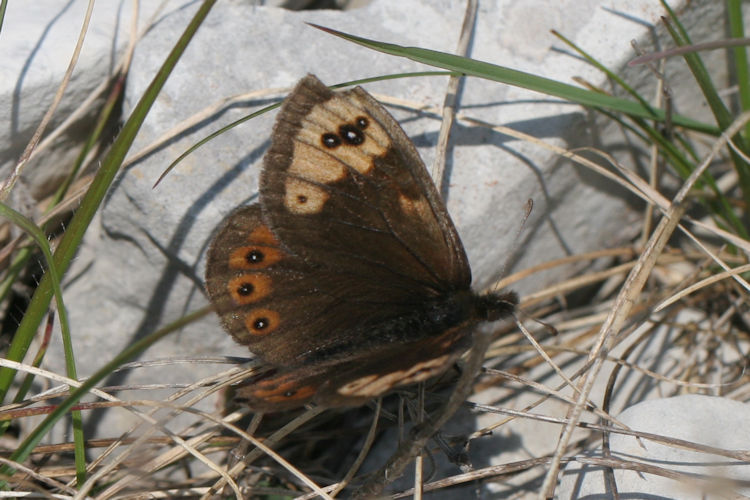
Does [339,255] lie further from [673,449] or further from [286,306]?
[673,449]

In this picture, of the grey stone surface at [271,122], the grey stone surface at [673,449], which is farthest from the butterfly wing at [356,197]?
the grey stone surface at [673,449]

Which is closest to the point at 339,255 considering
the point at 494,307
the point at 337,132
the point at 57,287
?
the point at 337,132

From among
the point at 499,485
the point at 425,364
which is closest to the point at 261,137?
the point at 425,364

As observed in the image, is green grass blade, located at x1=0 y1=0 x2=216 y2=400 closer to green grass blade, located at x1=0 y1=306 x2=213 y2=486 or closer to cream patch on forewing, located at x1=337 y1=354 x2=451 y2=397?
green grass blade, located at x1=0 y1=306 x2=213 y2=486

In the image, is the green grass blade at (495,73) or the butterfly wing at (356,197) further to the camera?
the green grass blade at (495,73)

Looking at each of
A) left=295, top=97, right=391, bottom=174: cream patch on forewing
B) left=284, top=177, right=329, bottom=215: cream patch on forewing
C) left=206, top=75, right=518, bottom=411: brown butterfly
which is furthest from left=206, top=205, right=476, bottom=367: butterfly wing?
left=295, top=97, right=391, bottom=174: cream patch on forewing

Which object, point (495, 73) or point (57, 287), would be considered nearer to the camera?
point (57, 287)

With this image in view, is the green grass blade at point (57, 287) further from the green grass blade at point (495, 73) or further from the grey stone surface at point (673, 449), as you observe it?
the grey stone surface at point (673, 449)
